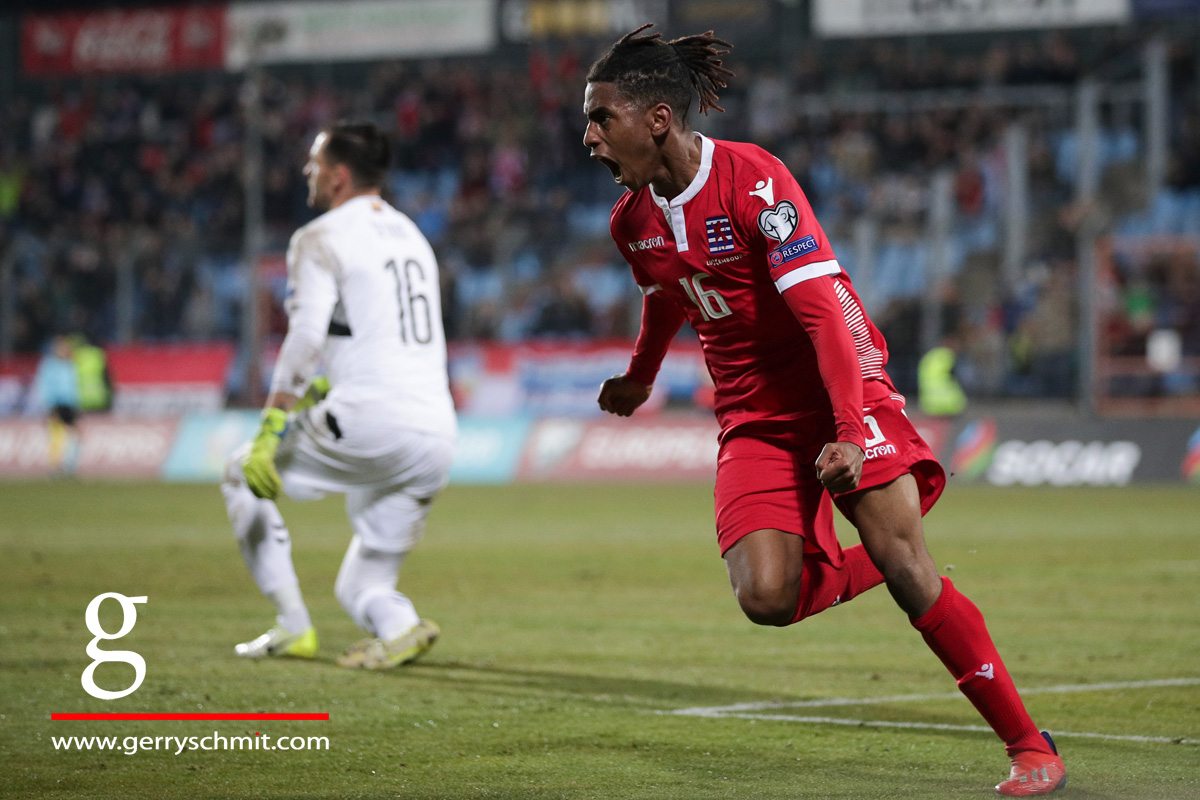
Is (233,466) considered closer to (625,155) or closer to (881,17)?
(625,155)

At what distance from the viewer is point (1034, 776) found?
4648 millimetres

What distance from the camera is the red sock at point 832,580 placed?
5.01 m

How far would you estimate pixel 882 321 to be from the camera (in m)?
22.6

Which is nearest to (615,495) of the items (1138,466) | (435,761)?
(1138,466)

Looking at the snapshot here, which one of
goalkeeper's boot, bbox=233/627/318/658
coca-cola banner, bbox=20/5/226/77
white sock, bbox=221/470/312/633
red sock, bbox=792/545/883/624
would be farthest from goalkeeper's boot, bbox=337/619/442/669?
coca-cola banner, bbox=20/5/226/77

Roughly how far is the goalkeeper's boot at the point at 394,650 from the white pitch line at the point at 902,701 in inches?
61.2

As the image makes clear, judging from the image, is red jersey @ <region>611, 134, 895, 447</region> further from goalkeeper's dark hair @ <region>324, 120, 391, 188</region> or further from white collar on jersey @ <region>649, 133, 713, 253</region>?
goalkeeper's dark hair @ <region>324, 120, 391, 188</region>

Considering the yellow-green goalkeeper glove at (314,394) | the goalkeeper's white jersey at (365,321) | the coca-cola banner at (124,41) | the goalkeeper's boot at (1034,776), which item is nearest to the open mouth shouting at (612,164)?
the goalkeeper's boot at (1034,776)

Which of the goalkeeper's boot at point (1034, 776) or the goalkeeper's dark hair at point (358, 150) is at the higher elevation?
the goalkeeper's dark hair at point (358, 150)

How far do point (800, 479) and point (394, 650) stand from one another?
9.39 ft

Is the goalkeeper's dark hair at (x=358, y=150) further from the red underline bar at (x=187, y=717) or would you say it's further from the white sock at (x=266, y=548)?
the red underline bar at (x=187, y=717)

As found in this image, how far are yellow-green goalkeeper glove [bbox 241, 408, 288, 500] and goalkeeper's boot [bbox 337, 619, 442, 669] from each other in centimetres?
81

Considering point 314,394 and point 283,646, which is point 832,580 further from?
point 283,646

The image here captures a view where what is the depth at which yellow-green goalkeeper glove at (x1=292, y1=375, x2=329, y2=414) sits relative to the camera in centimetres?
741
